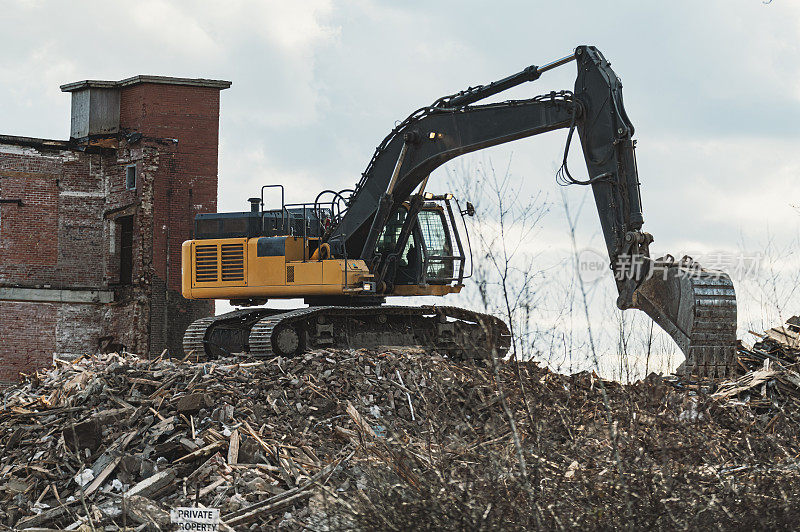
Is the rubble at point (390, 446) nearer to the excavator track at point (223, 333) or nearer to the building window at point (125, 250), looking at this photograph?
the excavator track at point (223, 333)

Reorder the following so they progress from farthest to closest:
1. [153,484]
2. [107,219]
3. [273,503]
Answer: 1. [107,219]
2. [153,484]
3. [273,503]

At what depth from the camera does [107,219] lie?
22.0 m

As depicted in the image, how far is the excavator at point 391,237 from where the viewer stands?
10.8 metres

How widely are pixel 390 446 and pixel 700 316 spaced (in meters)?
4.88

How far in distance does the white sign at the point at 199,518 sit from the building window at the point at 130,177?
16.3 m

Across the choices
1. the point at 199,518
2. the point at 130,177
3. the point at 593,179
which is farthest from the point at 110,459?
the point at 130,177

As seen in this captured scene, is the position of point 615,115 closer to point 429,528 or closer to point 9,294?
point 429,528

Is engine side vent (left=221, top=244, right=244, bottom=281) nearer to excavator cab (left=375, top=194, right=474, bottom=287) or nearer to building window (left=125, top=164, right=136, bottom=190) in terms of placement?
excavator cab (left=375, top=194, right=474, bottom=287)

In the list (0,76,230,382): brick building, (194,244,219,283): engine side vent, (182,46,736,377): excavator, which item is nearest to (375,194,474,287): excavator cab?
(182,46,736,377): excavator

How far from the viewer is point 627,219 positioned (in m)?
10.3

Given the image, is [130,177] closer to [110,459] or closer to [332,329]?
[332,329]

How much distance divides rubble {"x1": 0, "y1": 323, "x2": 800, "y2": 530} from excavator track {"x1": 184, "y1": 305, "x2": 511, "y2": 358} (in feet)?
2.29

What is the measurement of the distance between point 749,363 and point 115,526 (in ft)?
24.5

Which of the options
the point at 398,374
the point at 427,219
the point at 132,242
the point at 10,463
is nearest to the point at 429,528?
the point at 398,374
